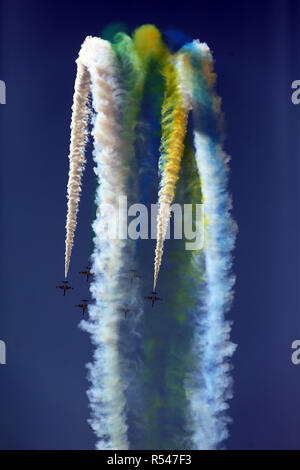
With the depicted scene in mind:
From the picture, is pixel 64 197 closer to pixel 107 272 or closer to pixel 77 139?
pixel 77 139

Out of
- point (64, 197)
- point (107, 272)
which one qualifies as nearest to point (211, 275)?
point (107, 272)

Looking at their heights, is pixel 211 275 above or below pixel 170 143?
below

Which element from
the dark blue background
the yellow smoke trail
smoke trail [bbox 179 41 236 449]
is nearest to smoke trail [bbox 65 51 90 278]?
the dark blue background

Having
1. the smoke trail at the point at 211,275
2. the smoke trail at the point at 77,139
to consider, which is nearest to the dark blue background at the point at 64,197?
the smoke trail at the point at 211,275

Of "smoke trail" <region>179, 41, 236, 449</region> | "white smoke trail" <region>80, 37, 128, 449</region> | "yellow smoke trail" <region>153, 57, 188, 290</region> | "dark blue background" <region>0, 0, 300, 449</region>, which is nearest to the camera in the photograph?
"yellow smoke trail" <region>153, 57, 188, 290</region>

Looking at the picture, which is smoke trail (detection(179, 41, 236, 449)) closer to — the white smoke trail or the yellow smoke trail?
the yellow smoke trail

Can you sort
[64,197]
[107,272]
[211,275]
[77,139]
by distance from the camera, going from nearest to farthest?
[77,139]
[107,272]
[211,275]
[64,197]

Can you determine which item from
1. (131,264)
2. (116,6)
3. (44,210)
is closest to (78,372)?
(131,264)
